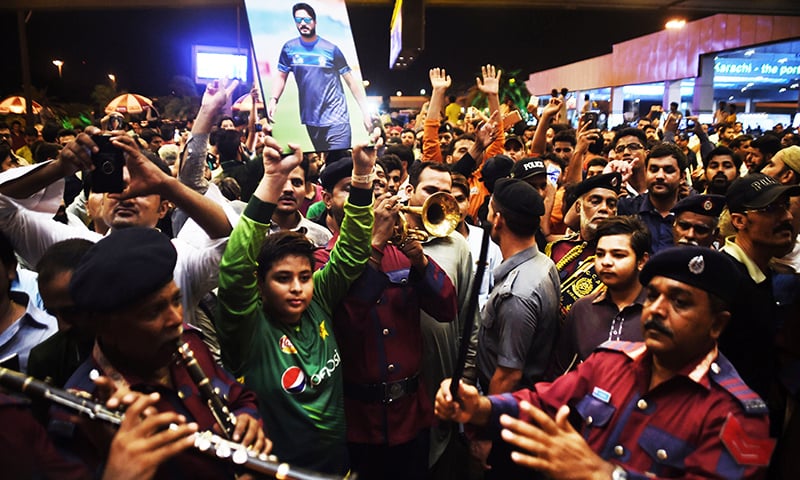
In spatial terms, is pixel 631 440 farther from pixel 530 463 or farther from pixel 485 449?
pixel 485 449

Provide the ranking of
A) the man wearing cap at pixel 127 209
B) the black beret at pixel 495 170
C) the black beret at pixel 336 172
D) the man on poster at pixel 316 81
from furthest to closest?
the black beret at pixel 495 170, the black beret at pixel 336 172, the man on poster at pixel 316 81, the man wearing cap at pixel 127 209

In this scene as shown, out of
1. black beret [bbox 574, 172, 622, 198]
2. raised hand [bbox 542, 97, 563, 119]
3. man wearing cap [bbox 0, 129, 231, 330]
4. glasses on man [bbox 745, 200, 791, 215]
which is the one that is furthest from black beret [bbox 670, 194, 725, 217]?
raised hand [bbox 542, 97, 563, 119]

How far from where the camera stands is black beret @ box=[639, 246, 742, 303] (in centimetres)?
212

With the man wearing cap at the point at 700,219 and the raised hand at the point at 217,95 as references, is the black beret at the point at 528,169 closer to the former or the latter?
the man wearing cap at the point at 700,219

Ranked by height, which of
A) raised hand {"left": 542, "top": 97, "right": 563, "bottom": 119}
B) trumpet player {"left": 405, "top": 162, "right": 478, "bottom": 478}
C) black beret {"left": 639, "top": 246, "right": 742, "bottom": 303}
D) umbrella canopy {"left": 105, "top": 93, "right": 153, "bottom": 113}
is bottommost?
trumpet player {"left": 405, "top": 162, "right": 478, "bottom": 478}

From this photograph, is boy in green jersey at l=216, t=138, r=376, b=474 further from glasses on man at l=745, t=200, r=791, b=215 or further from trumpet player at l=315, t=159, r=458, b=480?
glasses on man at l=745, t=200, r=791, b=215

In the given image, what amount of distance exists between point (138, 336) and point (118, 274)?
223mm

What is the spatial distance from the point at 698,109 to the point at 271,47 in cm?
2064

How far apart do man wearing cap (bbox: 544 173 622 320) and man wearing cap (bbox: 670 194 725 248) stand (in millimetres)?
524

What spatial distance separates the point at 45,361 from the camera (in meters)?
2.14

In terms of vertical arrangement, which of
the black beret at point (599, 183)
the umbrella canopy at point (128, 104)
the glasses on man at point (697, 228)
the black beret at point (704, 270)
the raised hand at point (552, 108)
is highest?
the umbrella canopy at point (128, 104)

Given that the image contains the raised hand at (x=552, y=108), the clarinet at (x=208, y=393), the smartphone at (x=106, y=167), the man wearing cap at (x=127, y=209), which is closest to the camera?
the clarinet at (x=208, y=393)

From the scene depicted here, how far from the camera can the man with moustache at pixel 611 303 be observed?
2.90 meters

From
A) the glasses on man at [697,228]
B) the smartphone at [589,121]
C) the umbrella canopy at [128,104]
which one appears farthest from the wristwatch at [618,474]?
the umbrella canopy at [128,104]
